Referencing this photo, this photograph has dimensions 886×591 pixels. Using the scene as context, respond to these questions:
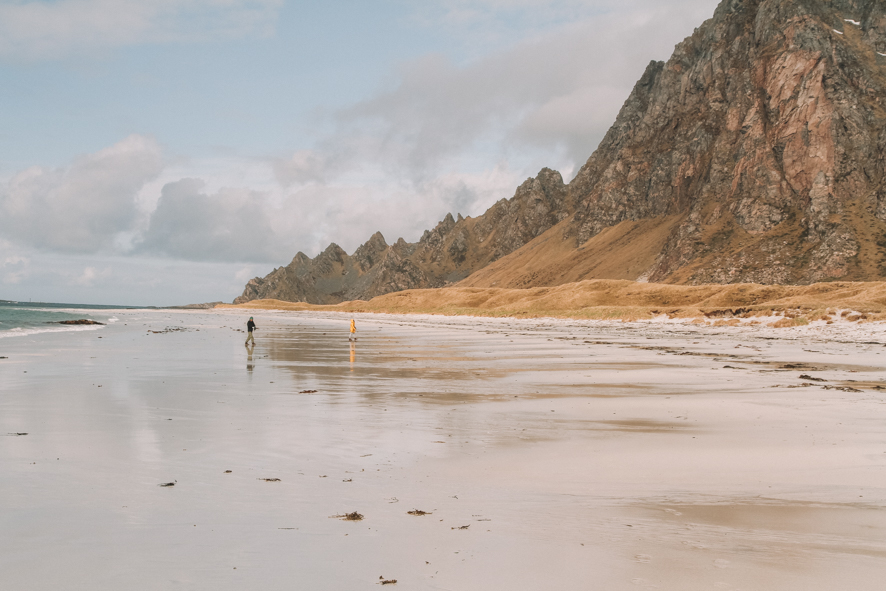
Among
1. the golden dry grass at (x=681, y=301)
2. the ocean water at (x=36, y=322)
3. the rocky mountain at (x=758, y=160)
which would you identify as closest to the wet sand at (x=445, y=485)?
the golden dry grass at (x=681, y=301)

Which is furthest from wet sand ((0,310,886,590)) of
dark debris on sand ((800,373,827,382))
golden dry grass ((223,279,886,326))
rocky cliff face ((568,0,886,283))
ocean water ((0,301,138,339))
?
rocky cliff face ((568,0,886,283))

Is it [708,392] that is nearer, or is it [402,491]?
[402,491]

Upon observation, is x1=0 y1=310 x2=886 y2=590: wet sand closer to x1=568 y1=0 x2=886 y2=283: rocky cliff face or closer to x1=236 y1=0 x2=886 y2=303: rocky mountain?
x1=568 y1=0 x2=886 y2=283: rocky cliff face

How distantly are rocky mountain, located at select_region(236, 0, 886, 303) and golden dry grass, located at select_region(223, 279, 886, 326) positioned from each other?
37.9 m

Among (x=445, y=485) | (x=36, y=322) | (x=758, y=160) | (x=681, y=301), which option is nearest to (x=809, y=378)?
(x=445, y=485)

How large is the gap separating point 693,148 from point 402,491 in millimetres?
138610

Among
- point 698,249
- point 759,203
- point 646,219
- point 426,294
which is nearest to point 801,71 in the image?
point 759,203

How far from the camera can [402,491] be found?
247 inches

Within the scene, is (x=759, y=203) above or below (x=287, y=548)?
above

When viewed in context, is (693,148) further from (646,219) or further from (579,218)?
(579,218)

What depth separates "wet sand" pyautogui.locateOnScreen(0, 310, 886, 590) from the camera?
4387mm

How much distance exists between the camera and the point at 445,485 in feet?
21.4

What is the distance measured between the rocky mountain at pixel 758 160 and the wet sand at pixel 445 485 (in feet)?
309

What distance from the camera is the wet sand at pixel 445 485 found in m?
4.39
